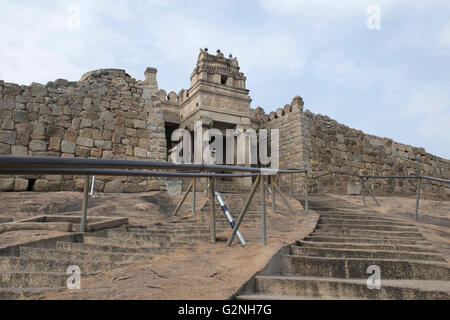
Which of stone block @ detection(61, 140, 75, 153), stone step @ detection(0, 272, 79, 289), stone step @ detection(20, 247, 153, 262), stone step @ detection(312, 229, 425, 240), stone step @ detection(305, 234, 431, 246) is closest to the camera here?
stone step @ detection(0, 272, 79, 289)

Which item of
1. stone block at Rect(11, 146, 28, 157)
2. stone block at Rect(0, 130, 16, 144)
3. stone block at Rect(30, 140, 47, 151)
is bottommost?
stone block at Rect(11, 146, 28, 157)

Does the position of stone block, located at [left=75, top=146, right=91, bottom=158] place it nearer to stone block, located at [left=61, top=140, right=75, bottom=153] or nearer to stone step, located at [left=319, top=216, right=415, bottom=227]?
stone block, located at [left=61, top=140, right=75, bottom=153]

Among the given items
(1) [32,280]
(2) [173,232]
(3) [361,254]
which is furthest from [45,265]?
(3) [361,254]

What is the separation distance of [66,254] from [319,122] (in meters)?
12.0

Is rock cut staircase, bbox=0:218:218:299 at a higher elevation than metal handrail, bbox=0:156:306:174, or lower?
lower

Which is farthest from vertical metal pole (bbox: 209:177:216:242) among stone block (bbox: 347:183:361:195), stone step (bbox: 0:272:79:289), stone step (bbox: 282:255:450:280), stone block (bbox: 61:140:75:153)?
stone block (bbox: 347:183:361:195)

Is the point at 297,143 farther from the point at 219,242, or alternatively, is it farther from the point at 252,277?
the point at 252,277

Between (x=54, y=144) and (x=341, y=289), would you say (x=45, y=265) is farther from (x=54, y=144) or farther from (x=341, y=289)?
(x=54, y=144)

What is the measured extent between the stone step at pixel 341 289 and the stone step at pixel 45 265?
1.29m

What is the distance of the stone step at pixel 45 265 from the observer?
263cm

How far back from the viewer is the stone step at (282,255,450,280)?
2.69m

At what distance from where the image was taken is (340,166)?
13.5 m

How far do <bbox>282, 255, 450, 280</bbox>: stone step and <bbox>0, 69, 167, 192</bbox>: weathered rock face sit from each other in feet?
22.5

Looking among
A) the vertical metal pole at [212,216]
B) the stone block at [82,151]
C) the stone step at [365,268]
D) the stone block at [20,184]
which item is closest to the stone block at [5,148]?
the stone block at [20,184]
